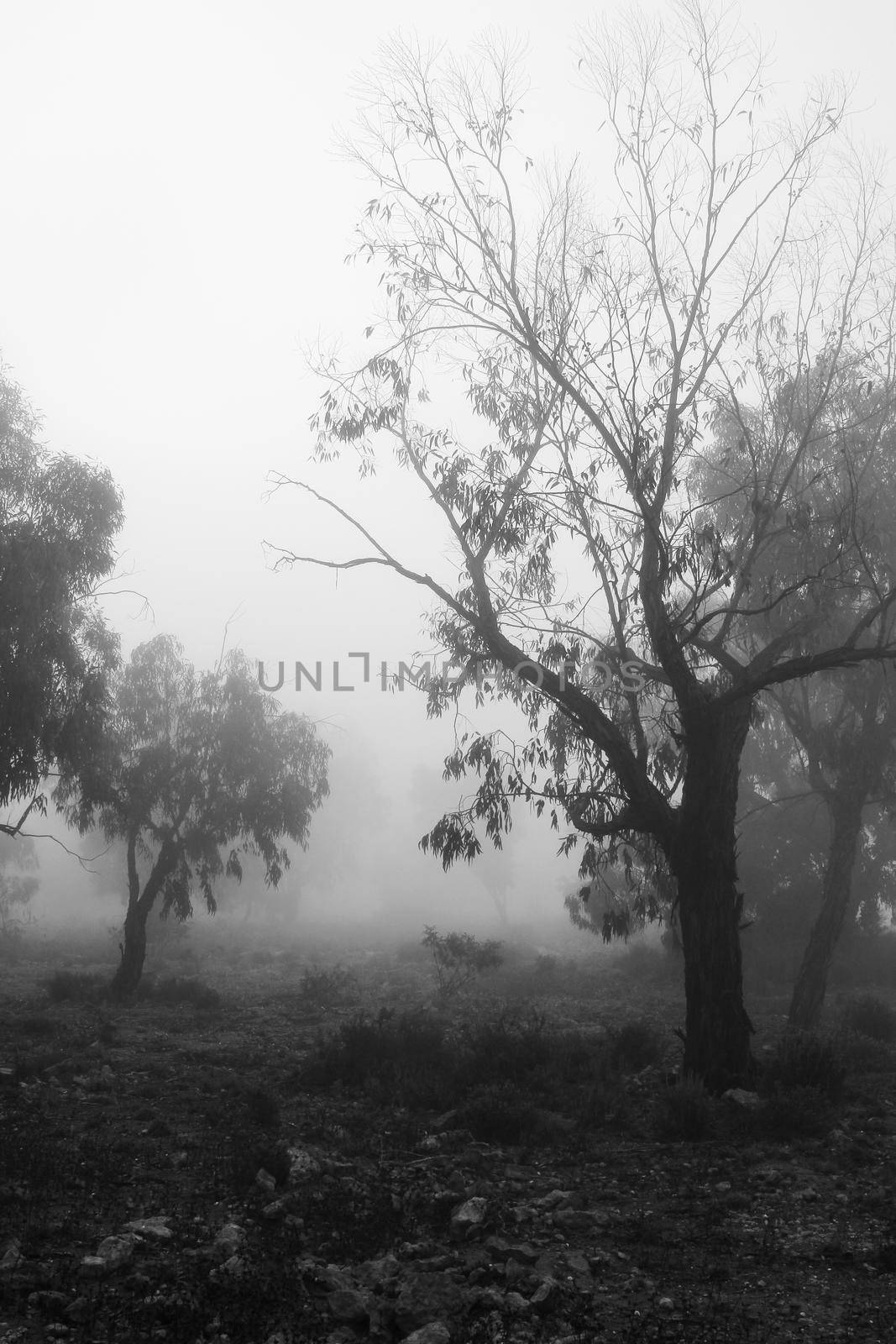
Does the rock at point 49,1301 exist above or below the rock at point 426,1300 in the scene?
above

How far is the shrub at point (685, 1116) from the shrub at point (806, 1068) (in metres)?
1.21

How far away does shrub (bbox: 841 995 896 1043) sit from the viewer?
1465 centimetres

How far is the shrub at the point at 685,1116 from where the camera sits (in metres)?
8.48

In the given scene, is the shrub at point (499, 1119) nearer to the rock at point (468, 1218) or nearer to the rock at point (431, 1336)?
the rock at point (468, 1218)

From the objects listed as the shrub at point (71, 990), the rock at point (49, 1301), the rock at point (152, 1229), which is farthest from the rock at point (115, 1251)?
the shrub at point (71, 990)

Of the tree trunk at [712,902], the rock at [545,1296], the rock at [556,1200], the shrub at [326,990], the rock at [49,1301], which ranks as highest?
the tree trunk at [712,902]

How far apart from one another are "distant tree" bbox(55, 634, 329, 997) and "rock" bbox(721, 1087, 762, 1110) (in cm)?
1378

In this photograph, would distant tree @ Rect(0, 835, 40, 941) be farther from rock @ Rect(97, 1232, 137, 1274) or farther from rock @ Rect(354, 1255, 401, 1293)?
rock @ Rect(354, 1255, 401, 1293)

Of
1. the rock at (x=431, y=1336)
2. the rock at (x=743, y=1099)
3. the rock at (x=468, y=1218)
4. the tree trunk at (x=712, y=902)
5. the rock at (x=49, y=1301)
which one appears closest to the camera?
the rock at (x=431, y=1336)

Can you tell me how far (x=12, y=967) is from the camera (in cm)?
2705

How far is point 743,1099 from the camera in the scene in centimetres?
928

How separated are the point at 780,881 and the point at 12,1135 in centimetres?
2194

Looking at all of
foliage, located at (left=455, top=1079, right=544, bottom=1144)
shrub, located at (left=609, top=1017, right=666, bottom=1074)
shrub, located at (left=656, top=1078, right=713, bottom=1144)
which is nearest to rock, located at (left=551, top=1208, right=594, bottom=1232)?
foliage, located at (left=455, top=1079, right=544, bottom=1144)

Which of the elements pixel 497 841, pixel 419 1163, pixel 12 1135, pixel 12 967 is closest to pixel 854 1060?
pixel 497 841
